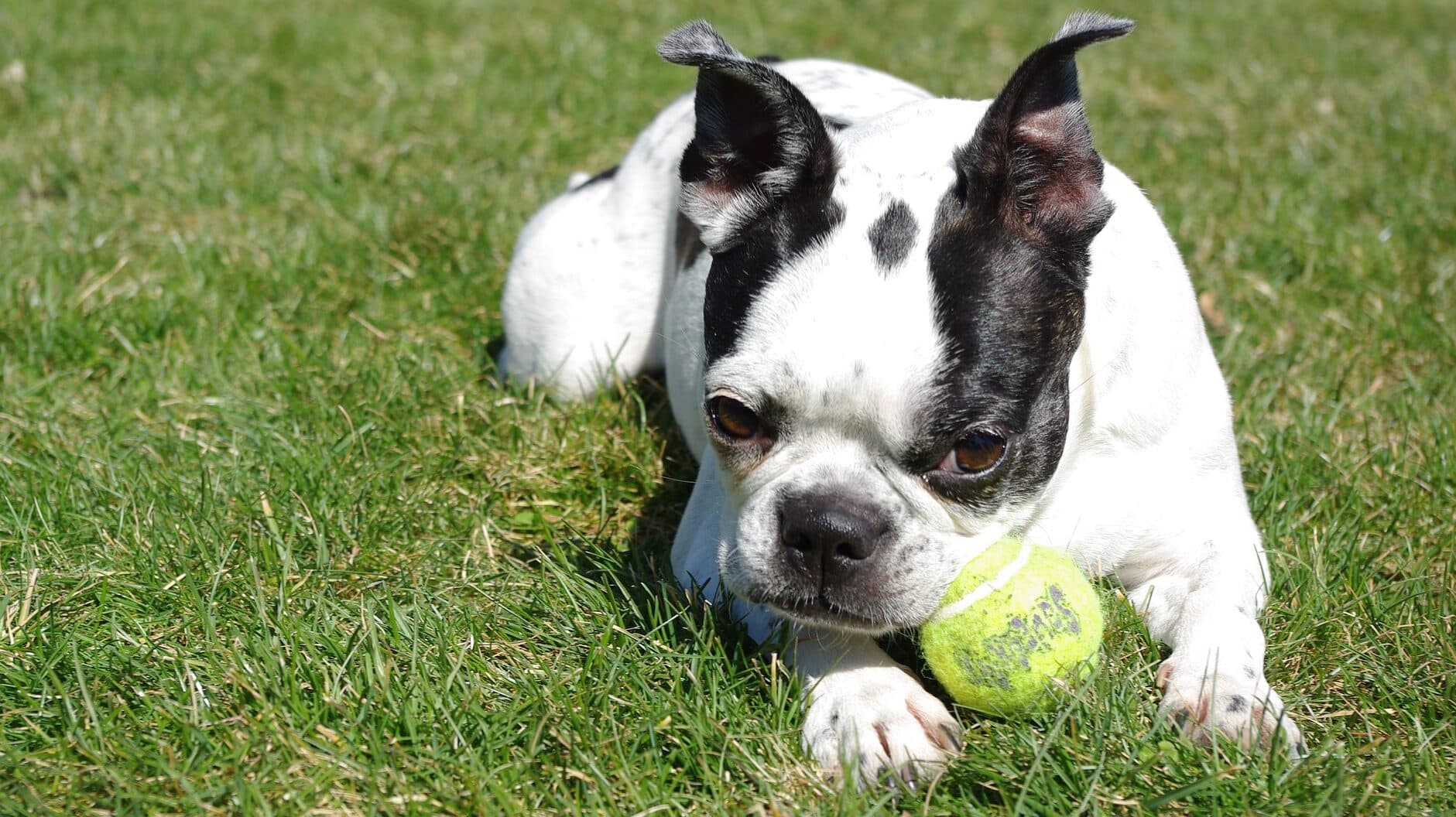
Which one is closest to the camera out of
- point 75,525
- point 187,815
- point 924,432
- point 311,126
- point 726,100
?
point 187,815

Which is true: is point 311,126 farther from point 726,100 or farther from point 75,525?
point 726,100

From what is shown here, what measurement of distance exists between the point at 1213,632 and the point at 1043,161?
4.53ft

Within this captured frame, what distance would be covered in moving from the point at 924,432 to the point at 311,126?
19.5 ft

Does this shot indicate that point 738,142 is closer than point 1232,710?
No

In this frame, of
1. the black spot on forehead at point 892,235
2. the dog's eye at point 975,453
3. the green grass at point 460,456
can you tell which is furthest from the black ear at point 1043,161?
the green grass at point 460,456

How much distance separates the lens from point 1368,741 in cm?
345

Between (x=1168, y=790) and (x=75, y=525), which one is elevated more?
(x=1168, y=790)

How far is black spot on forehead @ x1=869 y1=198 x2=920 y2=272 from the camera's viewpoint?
330 cm

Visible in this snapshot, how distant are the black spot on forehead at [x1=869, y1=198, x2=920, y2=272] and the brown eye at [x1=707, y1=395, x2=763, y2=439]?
517 millimetres

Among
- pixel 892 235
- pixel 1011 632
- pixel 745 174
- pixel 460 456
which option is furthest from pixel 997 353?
pixel 460 456

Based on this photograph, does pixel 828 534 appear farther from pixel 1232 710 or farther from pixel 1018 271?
pixel 1232 710

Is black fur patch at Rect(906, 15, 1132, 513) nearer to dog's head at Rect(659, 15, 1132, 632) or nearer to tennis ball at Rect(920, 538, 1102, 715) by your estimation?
dog's head at Rect(659, 15, 1132, 632)

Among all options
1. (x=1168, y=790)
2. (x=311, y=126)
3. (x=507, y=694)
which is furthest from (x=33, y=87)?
(x=1168, y=790)

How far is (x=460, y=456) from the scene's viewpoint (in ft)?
16.2
